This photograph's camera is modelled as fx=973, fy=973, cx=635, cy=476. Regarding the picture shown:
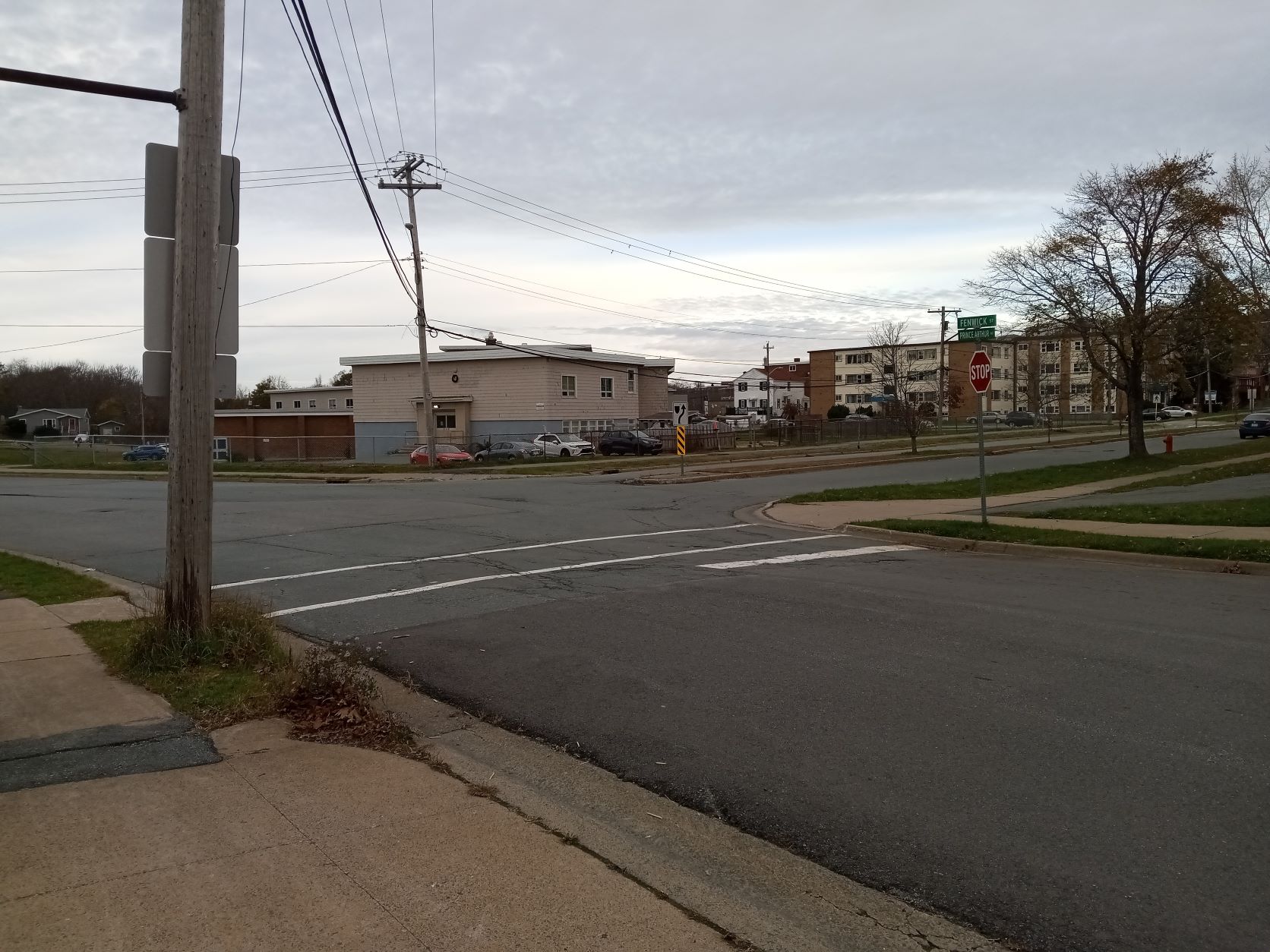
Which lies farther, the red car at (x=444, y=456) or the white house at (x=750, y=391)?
the white house at (x=750, y=391)

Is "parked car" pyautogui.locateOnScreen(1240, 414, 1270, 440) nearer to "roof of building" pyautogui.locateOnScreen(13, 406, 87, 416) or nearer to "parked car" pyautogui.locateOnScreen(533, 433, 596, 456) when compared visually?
"parked car" pyautogui.locateOnScreen(533, 433, 596, 456)

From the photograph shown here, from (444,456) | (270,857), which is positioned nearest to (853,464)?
(444,456)

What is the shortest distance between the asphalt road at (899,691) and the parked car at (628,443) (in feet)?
117

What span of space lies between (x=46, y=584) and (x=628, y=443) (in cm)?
4102

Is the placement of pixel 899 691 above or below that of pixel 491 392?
below

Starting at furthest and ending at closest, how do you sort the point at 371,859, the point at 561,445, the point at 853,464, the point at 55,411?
the point at 55,411
the point at 561,445
the point at 853,464
the point at 371,859

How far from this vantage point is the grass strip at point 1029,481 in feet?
76.0

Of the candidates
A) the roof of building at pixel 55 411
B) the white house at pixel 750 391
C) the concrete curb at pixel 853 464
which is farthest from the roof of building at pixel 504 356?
the white house at pixel 750 391

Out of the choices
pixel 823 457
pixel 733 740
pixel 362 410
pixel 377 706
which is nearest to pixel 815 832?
pixel 733 740

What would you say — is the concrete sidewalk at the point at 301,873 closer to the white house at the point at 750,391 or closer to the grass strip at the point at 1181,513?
the grass strip at the point at 1181,513

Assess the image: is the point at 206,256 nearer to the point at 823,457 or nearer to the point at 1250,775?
A: the point at 1250,775

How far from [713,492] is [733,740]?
20922 mm

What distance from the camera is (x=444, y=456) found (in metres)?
46.3

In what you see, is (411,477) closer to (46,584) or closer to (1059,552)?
(46,584)
